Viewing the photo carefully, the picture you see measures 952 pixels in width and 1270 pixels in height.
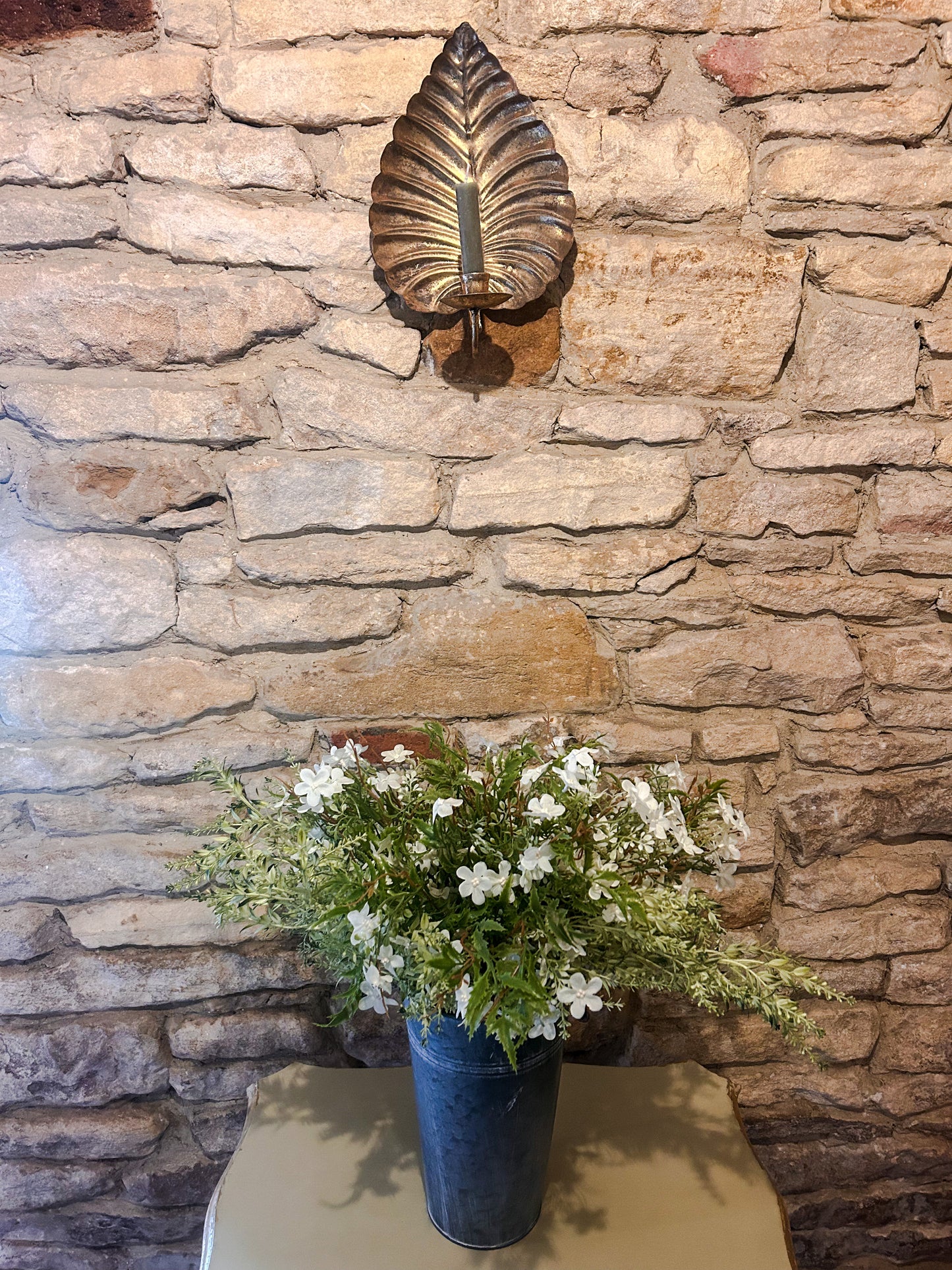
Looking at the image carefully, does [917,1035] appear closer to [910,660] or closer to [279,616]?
[910,660]

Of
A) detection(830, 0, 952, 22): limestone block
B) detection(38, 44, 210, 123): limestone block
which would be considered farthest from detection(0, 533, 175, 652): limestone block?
detection(830, 0, 952, 22): limestone block

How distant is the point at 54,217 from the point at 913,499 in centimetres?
139

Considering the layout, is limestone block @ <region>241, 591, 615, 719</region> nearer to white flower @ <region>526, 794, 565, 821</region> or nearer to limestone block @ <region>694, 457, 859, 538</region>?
limestone block @ <region>694, 457, 859, 538</region>

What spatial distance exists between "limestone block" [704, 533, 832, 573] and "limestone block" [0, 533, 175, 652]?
871 millimetres

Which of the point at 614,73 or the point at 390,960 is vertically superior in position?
the point at 614,73

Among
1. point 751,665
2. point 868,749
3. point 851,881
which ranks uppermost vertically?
point 751,665

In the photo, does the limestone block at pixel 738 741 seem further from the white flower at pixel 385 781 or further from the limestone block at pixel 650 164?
the limestone block at pixel 650 164

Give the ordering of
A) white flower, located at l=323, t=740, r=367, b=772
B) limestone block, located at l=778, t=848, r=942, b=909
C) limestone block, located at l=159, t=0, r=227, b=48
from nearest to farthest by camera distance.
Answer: white flower, located at l=323, t=740, r=367, b=772 < limestone block, located at l=159, t=0, r=227, b=48 < limestone block, located at l=778, t=848, r=942, b=909

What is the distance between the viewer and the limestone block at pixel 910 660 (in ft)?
4.47

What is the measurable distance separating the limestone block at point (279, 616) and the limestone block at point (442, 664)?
35mm

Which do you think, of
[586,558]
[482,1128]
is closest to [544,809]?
[482,1128]

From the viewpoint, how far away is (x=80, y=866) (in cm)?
134

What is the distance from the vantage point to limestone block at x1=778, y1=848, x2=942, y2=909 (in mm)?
1402

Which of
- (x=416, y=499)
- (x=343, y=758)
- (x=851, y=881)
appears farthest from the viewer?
(x=851, y=881)
